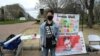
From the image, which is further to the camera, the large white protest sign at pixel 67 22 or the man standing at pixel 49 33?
the large white protest sign at pixel 67 22

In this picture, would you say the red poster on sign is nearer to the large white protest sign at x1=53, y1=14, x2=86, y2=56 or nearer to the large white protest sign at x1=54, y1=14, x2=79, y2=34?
the large white protest sign at x1=53, y1=14, x2=86, y2=56

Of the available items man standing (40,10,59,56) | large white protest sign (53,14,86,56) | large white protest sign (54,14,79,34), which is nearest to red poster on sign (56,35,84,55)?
large white protest sign (53,14,86,56)

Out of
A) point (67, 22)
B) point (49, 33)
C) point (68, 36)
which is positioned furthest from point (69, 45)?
point (49, 33)

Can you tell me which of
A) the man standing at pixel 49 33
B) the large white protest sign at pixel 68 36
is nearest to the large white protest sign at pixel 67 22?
the large white protest sign at pixel 68 36

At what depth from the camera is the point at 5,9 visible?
121 meters

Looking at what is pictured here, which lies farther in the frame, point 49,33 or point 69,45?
point 69,45

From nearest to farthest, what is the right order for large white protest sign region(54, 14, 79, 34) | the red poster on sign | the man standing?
the man standing, large white protest sign region(54, 14, 79, 34), the red poster on sign

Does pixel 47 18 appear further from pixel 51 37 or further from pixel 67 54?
pixel 67 54

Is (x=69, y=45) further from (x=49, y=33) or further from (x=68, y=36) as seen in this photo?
(x=49, y=33)

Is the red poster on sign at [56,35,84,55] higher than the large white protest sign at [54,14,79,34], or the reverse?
the large white protest sign at [54,14,79,34]

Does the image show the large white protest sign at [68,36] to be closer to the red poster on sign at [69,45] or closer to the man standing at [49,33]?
the red poster on sign at [69,45]

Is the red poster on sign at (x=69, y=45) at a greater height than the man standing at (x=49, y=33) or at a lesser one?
lesser

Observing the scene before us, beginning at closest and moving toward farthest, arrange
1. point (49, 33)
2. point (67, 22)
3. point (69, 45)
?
point (49, 33) < point (67, 22) < point (69, 45)

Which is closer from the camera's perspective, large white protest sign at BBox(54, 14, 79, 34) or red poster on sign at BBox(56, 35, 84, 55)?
large white protest sign at BBox(54, 14, 79, 34)
